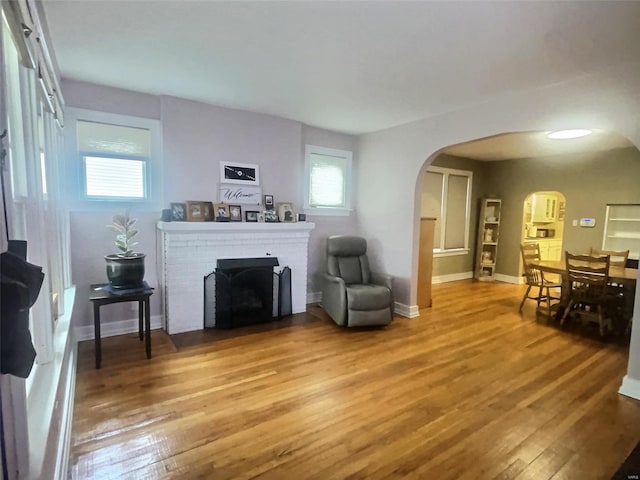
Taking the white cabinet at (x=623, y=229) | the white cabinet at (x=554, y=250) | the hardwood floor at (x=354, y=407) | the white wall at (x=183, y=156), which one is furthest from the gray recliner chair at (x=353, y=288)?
the white cabinet at (x=554, y=250)

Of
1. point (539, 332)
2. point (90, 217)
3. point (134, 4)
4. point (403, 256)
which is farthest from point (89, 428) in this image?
point (539, 332)

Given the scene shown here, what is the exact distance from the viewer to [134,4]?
1.96 meters

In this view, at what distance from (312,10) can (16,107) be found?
1.54 m

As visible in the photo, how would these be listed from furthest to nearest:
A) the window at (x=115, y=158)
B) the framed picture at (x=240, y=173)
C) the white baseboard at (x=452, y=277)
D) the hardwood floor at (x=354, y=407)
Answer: the white baseboard at (x=452, y=277) → the framed picture at (x=240, y=173) → the window at (x=115, y=158) → the hardwood floor at (x=354, y=407)

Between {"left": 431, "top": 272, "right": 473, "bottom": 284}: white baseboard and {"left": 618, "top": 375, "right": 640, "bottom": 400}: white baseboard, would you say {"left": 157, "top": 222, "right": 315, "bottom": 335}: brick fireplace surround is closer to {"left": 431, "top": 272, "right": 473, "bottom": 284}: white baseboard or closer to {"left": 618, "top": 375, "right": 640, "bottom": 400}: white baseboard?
{"left": 618, "top": 375, "right": 640, "bottom": 400}: white baseboard

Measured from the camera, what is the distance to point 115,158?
3.47m

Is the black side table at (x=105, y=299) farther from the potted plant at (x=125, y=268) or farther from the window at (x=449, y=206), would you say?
the window at (x=449, y=206)

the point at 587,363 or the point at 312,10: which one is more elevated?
the point at 312,10

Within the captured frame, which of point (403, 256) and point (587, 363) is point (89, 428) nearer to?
point (403, 256)

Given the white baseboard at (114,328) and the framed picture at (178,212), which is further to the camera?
the framed picture at (178,212)

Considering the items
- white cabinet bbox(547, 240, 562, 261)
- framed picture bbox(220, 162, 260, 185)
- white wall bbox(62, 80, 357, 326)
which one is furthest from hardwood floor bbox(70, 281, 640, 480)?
white cabinet bbox(547, 240, 562, 261)

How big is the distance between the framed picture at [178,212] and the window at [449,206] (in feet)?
13.8

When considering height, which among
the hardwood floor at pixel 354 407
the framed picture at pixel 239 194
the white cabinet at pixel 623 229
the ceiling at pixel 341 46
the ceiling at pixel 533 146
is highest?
the ceiling at pixel 341 46

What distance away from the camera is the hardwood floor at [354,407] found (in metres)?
1.84
